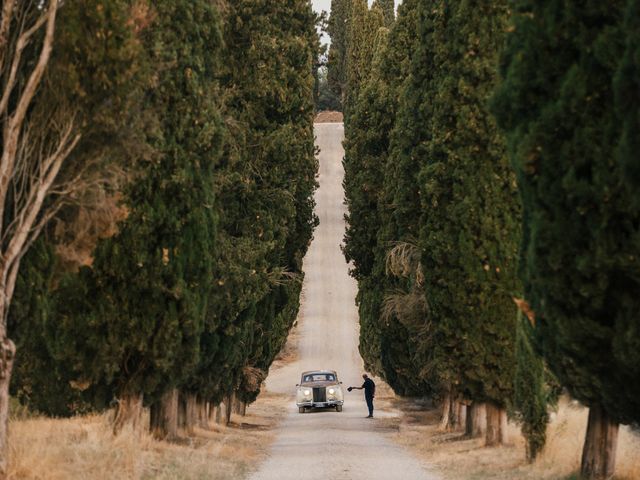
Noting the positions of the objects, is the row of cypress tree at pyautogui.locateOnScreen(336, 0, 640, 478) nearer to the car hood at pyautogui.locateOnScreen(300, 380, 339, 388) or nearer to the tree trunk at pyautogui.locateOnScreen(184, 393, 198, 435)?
the car hood at pyautogui.locateOnScreen(300, 380, 339, 388)

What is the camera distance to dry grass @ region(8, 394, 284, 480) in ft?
45.6

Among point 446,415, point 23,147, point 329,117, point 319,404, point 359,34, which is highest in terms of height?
point 359,34

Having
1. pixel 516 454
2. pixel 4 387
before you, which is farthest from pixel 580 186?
pixel 516 454

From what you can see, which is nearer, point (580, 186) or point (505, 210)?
point (580, 186)

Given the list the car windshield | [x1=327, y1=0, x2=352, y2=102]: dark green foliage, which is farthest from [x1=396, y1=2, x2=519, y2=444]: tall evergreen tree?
[x1=327, y1=0, x2=352, y2=102]: dark green foliage

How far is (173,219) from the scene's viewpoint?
1920 cm

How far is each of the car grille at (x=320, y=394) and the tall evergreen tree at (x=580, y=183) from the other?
94.0 ft

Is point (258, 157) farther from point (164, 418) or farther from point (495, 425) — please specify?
point (495, 425)

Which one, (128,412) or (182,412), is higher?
(128,412)

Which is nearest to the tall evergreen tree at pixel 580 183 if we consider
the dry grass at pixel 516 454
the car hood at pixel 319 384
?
the dry grass at pixel 516 454

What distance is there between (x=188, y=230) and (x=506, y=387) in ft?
24.7

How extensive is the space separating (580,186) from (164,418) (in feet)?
44.3

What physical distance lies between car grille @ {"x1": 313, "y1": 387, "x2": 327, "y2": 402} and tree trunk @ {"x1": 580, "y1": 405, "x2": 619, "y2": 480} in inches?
1093

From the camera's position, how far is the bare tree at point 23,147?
12.9 metres
